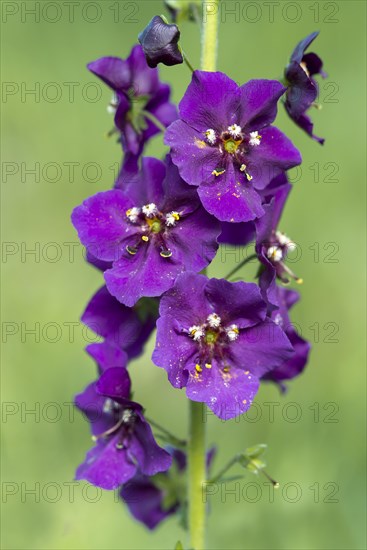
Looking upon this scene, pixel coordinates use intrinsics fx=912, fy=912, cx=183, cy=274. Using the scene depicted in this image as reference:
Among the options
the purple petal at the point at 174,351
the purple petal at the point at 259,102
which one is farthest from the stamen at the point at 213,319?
the purple petal at the point at 259,102

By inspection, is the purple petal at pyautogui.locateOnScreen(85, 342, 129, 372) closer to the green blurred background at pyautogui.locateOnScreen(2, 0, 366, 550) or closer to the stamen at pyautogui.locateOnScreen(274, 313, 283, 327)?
the stamen at pyautogui.locateOnScreen(274, 313, 283, 327)

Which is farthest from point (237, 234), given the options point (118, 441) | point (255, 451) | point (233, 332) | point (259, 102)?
point (118, 441)

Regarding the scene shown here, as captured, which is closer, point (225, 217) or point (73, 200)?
point (225, 217)

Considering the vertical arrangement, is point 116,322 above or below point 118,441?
above

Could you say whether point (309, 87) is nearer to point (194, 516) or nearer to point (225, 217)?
point (225, 217)

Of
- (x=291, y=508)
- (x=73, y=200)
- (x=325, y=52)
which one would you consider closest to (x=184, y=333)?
(x=291, y=508)

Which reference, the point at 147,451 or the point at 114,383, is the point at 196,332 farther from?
the point at 147,451
